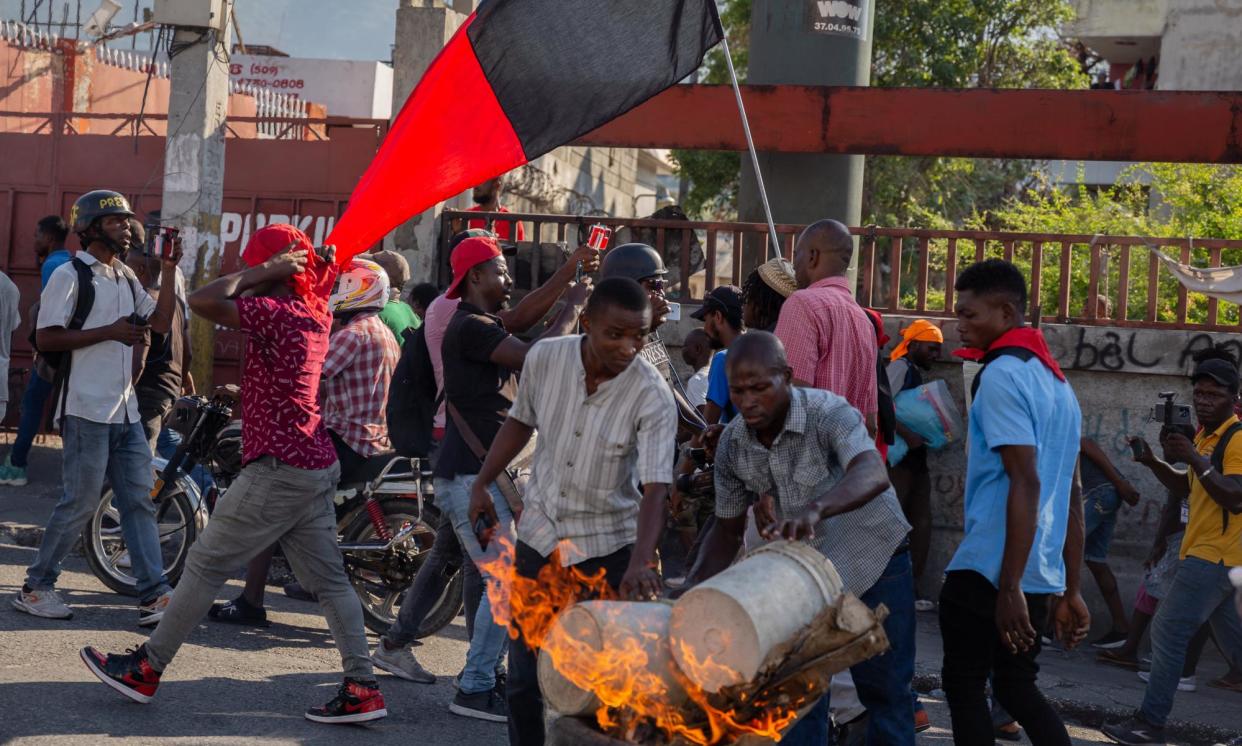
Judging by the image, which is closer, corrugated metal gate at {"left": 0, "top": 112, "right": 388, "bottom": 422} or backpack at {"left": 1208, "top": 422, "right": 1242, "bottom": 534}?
backpack at {"left": 1208, "top": 422, "right": 1242, "bottom": 534}

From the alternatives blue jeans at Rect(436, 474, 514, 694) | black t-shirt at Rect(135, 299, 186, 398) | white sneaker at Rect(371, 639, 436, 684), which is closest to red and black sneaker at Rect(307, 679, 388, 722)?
blue jeans at Rect(436, 474, 514, 694)

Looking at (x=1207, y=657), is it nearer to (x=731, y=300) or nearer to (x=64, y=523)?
(x=731, y=300)

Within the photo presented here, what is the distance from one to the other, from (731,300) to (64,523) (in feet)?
11.1

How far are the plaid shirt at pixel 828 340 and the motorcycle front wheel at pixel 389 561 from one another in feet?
8.98

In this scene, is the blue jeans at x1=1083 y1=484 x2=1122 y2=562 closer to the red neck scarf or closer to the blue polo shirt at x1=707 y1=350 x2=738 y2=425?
the blue polo shirt at x1=707 y1=350 x2=738 y2=425

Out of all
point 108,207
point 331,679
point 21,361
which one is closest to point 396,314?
point 108,207

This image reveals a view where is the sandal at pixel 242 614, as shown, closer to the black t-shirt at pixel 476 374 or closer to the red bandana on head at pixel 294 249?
the black t-shirt at pixel 476 374

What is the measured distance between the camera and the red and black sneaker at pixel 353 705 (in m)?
5.46

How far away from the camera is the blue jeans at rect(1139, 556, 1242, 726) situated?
19.8 ft

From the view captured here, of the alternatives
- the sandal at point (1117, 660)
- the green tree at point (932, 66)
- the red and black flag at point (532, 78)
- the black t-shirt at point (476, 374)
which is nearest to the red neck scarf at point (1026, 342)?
the black t-shirt at point (476, 374)

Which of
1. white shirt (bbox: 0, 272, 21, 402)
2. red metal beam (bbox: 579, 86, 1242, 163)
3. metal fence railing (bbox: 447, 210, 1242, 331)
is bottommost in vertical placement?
white shirt (bbox: 0, 272, 21, 402)

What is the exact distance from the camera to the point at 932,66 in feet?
74.1

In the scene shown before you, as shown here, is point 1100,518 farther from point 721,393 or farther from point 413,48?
point 413,48

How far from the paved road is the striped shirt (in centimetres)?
153
